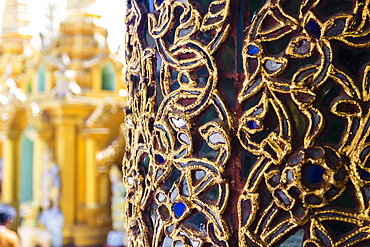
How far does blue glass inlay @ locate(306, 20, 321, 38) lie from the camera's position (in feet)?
1.00

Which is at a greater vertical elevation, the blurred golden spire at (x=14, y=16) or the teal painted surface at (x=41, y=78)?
the blurred golden spire at (x=14, y=16)

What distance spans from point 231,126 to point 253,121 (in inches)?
0.9

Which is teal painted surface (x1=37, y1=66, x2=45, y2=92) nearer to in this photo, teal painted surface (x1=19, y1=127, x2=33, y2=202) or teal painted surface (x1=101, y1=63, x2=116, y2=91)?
teal painted surface (x1=101, y1=63, x2=116, y2=91)

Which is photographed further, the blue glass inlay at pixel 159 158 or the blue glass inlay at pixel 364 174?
the blue glass inlay at pixel 159 158

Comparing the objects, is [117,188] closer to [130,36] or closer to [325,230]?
[130,36]

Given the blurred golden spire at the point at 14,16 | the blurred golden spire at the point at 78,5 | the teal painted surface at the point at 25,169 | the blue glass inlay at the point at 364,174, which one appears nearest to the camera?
the blue glass inlay at the point at 364,174

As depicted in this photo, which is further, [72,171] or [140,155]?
[72,171]

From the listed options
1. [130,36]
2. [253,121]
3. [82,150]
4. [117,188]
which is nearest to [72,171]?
[82,150]

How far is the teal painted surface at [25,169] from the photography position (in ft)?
12.7

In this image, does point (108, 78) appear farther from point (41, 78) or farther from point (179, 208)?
point (179, 208)

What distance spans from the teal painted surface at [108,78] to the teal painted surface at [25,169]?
3.94ft

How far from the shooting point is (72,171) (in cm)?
321

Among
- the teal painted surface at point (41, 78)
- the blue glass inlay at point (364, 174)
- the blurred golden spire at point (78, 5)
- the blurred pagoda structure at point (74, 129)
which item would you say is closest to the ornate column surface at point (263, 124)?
the blue glass inlay at point (364, 174)

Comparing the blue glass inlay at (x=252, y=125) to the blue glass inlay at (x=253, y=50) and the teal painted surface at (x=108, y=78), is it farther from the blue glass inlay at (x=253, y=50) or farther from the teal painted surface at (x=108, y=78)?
the teal painted surface at (x=108, y=78)
